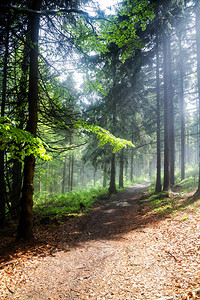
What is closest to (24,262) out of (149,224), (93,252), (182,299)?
(93,252)

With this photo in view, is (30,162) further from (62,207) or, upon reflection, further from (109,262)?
(62,207)

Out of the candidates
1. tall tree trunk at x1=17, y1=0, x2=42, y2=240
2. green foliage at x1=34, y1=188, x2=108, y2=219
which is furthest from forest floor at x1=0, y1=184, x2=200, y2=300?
green foliage at x1=34, y1=188, x2=108, y2=219

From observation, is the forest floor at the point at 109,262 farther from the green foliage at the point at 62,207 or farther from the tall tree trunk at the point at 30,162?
the green foliage at the point at 62,207

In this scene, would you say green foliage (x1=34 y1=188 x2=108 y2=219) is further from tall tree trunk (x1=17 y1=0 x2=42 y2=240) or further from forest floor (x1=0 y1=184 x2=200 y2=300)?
tall tree trunk (x1=17 y1=0 x2=42 y2=240)

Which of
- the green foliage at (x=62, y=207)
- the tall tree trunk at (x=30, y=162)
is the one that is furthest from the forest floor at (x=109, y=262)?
the green foliage at (x=62, y=207)

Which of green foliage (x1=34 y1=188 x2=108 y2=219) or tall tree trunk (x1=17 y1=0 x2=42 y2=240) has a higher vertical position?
tall tree trunk (x1=17 y1=0 x2=42 y2=240)

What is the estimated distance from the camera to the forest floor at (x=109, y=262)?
10.5 feet

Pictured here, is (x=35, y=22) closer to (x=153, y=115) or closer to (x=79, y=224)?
(x=79, y=224)

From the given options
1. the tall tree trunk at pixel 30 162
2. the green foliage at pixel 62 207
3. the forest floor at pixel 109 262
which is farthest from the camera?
the green foliage at pixel 62 207

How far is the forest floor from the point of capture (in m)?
3.21

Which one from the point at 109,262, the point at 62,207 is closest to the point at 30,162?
the point at 109,262

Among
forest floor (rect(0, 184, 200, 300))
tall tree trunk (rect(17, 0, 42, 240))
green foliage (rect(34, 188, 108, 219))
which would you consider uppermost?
tall tree trunk (rect(17, 0, 42, 240))

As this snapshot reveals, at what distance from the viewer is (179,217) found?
700 cm

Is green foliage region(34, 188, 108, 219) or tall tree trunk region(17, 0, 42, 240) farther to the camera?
green foliage region(34, 188, 108, 219)
